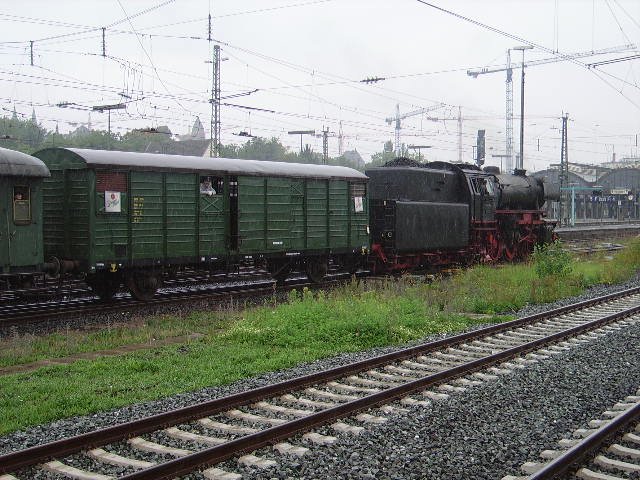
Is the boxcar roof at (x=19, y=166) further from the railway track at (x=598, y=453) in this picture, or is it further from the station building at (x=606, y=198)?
the station building at (x=606, y=198)

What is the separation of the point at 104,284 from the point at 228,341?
4.95 m

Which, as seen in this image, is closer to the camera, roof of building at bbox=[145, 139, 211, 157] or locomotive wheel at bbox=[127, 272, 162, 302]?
locomotive wheel at bbox=[127, 272, 162, 302]

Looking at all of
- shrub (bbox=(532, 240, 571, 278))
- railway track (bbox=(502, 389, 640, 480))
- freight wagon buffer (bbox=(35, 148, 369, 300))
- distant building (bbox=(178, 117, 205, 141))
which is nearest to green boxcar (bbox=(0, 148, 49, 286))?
freight wagon buffer (bbox=(35, 148, 369, 300))

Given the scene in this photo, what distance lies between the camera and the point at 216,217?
16219mm

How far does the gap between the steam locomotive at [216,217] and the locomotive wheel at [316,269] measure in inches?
1.2

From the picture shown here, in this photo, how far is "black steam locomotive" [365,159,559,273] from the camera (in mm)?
20922

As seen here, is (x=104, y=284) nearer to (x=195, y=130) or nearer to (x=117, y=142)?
(x=117, y=142)

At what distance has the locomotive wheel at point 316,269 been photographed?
1933 centimetres

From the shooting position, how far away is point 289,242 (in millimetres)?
18000

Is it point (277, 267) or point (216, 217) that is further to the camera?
point (277, 267)

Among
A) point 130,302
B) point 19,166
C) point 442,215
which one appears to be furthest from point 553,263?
point 19,166

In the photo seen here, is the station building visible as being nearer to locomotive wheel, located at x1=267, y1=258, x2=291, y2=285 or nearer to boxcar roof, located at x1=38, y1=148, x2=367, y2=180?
boxcar roof, located at x1=38, y1=148, x2=367, y2=180

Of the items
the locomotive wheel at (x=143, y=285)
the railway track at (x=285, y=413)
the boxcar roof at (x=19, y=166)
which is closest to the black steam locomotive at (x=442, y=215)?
the locomotive wheel at (x=143, y=285)

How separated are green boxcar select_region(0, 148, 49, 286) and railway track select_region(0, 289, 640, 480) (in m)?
7.01
